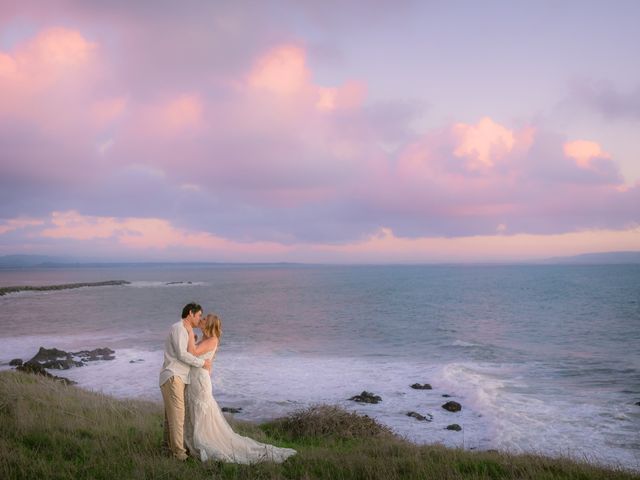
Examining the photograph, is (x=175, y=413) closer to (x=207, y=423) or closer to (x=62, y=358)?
(x=207, y=423)

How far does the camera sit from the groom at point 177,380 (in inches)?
336

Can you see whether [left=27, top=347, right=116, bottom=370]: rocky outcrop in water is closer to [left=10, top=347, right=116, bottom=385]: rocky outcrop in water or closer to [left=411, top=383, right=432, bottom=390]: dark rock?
[left=10, top=347, right=116, bottom=385]: rocky outcrop in water

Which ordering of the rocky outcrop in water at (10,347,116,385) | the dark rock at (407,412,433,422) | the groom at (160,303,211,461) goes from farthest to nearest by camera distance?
the rocky outcrop in water at (10,347,116,385) < the dark rock at (407,412,433,422) < the groom at (160,303,211,461)

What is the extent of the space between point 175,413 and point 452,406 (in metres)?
13.5

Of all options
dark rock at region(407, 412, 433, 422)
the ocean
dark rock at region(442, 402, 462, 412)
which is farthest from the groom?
dark rock at region(442, 402, 462, 412)

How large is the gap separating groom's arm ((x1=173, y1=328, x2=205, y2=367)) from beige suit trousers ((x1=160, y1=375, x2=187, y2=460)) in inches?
16.8

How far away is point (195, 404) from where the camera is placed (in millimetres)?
8922

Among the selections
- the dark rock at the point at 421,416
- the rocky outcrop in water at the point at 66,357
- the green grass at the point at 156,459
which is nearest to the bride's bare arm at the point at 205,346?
the green grass at the point at 156,459

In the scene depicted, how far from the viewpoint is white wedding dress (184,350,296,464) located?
8.80 meters

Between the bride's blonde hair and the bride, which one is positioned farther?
the bride's blonde hair

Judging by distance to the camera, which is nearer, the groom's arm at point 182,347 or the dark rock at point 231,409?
the groom's arm at point 182,347

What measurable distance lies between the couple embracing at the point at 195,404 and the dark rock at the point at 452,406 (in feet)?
38.0

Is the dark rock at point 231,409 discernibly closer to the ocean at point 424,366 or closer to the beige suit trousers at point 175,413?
the ocean at point 424,366

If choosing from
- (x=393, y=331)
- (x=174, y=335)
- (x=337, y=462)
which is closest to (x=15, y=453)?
(x=174, y=335)
